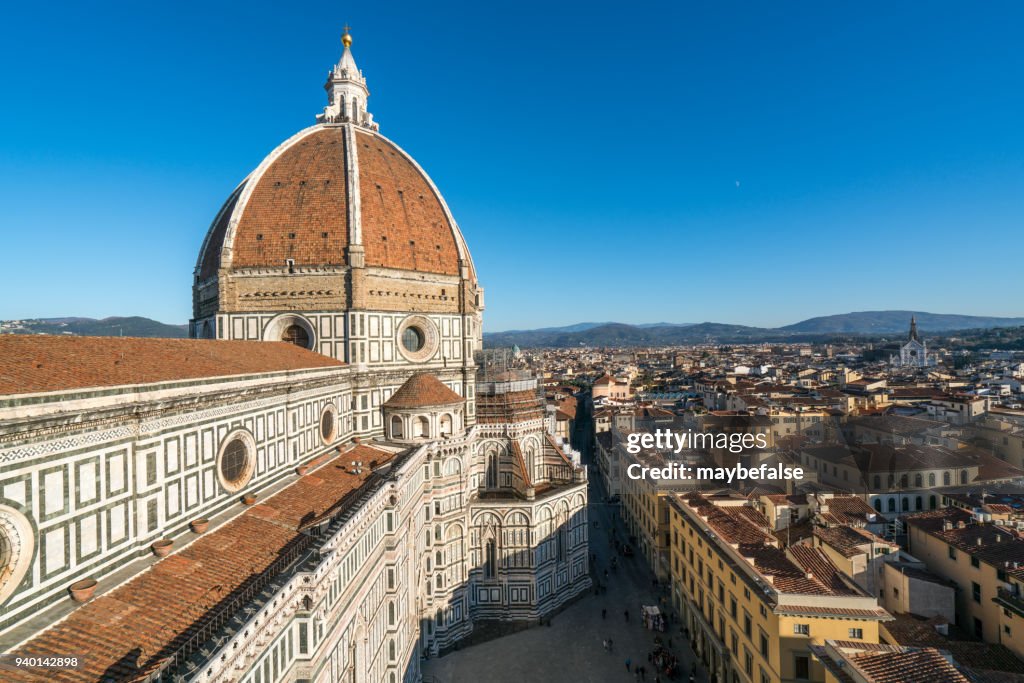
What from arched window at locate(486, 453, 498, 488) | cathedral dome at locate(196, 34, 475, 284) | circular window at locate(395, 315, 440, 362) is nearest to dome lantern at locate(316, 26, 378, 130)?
cathedral dome at locate(196, 34, 475, 284)

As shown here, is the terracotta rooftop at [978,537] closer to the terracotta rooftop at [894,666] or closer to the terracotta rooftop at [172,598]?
the terracotta rooftop at [894,666]

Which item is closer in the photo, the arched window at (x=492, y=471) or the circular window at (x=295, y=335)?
the circular window at (x=295, y=335)

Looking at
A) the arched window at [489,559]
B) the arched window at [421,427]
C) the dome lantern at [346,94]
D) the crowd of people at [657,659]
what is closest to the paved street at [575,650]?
the crowd of people at [657,659]

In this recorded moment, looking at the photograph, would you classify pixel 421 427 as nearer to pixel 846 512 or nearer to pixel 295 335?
pixel 295 335

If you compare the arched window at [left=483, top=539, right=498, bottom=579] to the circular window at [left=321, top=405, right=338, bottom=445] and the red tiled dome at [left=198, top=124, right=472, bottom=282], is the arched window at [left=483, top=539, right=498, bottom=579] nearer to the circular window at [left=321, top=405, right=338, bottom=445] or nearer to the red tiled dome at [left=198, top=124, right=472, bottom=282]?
the circular window at [left=321, top=405, right=338, bottom=445]

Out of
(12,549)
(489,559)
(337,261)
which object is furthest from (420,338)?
(12,549)

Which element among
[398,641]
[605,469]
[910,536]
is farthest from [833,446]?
[398,641]
